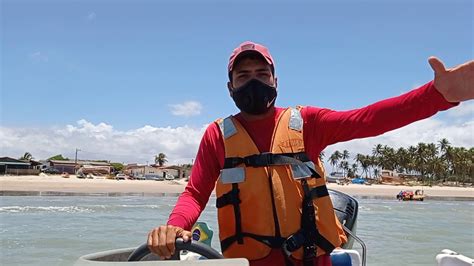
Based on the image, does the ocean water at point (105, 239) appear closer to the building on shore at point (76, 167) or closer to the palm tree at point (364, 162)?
the building on shore at point (76, 167)

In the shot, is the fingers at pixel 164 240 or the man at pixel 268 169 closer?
the fingers at pixel 164 240

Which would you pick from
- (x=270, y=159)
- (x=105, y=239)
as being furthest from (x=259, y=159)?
(x=105, y=239)

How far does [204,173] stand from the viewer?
2154 mm

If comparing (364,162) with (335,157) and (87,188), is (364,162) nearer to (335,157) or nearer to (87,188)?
(335,157)

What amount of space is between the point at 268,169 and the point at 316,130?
273 mm

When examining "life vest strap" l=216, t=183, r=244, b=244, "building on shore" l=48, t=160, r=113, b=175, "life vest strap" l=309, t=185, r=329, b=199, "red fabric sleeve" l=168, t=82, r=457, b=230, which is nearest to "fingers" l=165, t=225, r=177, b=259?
"red fabric sleeve" l=168, t=82, r=457, b=230

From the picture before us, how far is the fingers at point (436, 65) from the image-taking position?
1686 mm

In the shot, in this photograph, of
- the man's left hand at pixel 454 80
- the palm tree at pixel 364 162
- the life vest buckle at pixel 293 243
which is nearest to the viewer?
the man's left hand at pixel 454 80

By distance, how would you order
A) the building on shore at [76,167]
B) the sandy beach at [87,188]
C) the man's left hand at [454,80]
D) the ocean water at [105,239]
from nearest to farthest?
the man's left hand at [454,80], the ocean water at [105,239], the sandy beach at [87,188], the building on shore at [76,167]

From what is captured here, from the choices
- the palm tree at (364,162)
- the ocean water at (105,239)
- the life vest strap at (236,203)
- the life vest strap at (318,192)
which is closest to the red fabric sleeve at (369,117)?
the life vest strap at (318,192)

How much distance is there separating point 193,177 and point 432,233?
14205mm

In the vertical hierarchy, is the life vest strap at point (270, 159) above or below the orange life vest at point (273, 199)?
above

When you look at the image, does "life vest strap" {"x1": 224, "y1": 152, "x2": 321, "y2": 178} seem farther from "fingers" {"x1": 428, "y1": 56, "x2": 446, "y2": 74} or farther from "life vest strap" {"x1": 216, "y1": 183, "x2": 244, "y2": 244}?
"fingers" {"x1": 428, "y1": 56, "x2": 446, "y2": 74}

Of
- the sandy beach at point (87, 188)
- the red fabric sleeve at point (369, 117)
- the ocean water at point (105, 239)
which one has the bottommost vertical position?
the ocean water at point (105, 239)
